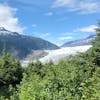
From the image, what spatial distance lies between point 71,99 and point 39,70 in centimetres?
7678

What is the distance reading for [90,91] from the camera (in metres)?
15.5

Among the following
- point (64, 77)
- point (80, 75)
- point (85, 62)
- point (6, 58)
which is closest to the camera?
point (64, 77)

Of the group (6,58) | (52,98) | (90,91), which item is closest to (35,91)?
(52,98)

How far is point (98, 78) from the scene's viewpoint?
16.3 meters

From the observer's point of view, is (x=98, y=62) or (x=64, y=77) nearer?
(x=64, y=77)

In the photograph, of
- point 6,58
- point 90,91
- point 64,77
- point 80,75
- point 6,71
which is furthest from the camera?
point 6,58

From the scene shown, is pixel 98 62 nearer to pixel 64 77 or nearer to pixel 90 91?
pixel 64 77

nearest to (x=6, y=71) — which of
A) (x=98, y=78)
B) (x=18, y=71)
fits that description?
(x=18, y=71)

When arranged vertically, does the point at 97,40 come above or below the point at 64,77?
above

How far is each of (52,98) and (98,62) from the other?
56.9 feet

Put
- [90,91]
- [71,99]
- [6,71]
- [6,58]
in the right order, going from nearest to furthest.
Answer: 1. [90,91]
2. [71,99]
3. [6,71]
4. [6,58]

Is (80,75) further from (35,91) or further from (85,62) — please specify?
(85,62)

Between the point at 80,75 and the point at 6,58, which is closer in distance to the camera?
the point at 80,75

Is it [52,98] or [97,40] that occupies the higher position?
[97,40]
